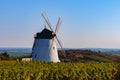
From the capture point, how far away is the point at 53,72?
34.5 m

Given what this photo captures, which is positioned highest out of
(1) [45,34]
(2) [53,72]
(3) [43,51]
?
(1) [45,34]

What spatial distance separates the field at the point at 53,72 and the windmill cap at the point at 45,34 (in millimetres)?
15129

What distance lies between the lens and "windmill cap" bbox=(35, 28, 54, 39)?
57688 millimetres

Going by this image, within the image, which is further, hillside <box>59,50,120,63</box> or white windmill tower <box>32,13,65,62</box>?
hillside <box>59,50,120,63</box>

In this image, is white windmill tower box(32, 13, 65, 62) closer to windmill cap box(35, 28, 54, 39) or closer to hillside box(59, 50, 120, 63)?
windmill cap box(35, 28, 54, 39)

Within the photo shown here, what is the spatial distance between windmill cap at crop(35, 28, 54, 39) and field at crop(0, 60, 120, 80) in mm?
15129

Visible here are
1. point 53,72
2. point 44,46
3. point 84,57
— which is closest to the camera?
point 53,72

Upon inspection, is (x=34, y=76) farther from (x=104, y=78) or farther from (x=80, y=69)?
(x=104, y=78)

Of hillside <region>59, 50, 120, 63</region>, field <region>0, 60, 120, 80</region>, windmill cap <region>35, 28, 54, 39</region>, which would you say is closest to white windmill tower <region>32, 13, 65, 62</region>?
windmill cap <region>35, 28, 54, 39</region>

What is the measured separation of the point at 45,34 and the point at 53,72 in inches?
937

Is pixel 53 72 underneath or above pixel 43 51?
underneath

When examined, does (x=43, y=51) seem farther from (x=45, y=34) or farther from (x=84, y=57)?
(x=84, y=57)

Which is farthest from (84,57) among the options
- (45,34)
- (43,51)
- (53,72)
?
(53,72)

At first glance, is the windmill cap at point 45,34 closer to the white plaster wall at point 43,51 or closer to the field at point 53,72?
the white plaster wall at point 43,51
